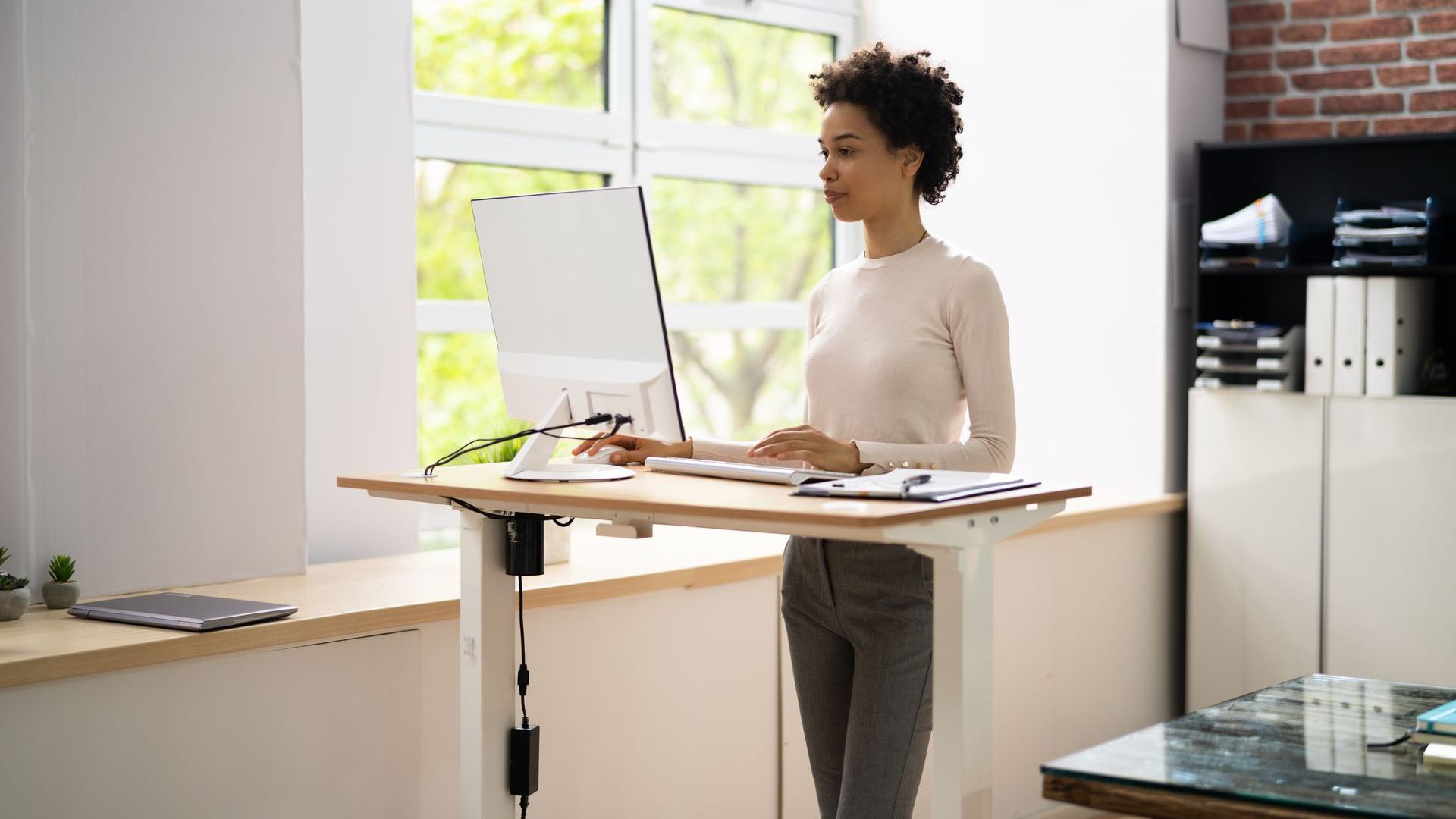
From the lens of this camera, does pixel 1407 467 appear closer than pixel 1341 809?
No

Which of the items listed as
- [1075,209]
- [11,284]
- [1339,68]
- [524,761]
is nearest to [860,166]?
[524,761]

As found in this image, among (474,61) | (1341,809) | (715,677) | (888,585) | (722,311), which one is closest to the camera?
(1341,809)

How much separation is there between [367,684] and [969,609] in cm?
123

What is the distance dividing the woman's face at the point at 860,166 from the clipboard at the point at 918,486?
1.59 ft

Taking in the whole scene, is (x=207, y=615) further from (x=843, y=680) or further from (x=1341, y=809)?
(x=1341, y=809)

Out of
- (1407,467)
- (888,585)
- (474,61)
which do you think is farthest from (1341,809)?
(474,61)

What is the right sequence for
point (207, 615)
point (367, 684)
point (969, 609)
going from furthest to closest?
point (367, 684)
point (207, 615)
point (969, 609)

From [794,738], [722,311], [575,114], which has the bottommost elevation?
[794,738]

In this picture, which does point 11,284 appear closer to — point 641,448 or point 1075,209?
point 641,448

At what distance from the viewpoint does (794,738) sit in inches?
127

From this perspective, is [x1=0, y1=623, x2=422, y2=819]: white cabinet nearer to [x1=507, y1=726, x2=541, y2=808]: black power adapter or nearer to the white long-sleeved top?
[x1=507, y1=726, x2=541, y2=808]: black power adapter

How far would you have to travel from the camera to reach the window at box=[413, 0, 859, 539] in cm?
357

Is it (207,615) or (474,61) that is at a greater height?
(474,61)

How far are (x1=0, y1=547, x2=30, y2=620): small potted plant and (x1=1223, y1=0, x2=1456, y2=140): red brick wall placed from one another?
3.50 meters
